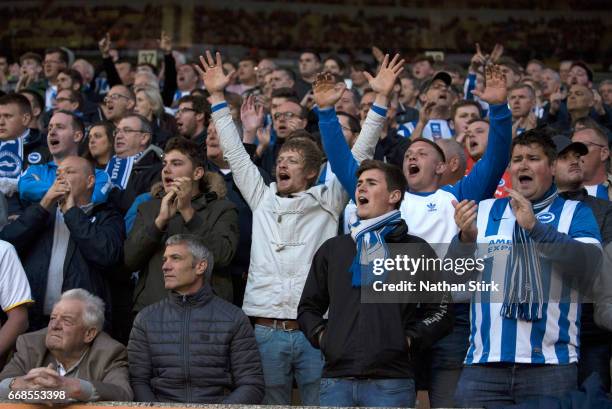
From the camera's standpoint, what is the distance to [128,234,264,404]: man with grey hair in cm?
595

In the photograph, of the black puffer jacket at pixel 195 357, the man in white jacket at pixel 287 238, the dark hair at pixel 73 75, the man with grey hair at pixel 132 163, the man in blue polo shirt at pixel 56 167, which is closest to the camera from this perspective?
the black puffer jacket at pixel 195 357

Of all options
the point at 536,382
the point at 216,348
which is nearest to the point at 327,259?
the point at 216,348

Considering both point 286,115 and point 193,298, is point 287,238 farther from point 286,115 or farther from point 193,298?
point 286,115

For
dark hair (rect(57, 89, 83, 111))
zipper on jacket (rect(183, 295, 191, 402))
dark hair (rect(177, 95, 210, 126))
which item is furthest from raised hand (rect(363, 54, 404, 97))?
dark hair (rect(57, 89, 83, 111))

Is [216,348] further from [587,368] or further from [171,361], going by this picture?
[587,368]

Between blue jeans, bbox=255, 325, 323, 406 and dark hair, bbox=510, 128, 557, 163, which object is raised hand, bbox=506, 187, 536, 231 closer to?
dark hair, bbox=510, 128, 557, 163

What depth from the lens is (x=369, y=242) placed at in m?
5.80

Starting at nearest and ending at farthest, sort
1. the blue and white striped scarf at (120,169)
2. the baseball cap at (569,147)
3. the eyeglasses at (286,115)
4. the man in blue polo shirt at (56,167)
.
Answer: the baseball cap at (569,147) → the man in blue polo shirt at (56,167) → the blue and white striped scarf at (120,169) → the eyeglasses at (286,115)

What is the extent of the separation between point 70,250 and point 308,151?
158cm

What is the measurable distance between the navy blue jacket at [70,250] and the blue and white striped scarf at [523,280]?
249 centimetres

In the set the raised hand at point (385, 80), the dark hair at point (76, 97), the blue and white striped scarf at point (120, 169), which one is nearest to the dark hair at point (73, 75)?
the dark hair at point (76, 97)

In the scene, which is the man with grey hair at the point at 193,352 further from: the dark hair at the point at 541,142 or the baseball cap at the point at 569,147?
the baseball cap at the point at 569,147

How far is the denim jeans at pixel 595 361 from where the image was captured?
19.6ft

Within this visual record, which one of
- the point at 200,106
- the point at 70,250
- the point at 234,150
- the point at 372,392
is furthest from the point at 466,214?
the point at 200,106
